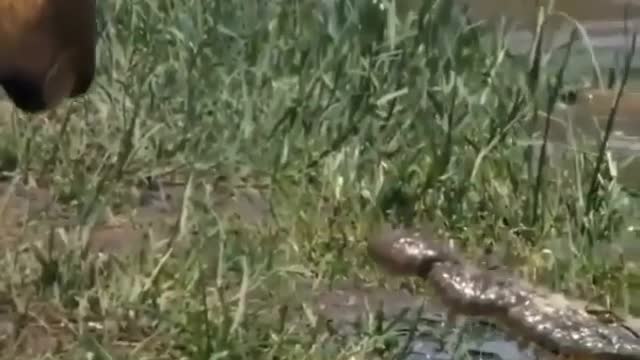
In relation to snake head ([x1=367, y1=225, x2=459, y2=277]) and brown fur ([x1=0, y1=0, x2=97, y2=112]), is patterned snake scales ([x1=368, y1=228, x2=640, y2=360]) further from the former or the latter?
brown fur ([x1=0, y1=0, x2=97, y2=112])

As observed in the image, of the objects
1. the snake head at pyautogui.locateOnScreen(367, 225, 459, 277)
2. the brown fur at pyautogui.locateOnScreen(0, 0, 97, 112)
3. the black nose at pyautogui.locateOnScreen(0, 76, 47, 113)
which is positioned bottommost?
the snake head at pyautogui.locateOnScreen(367, 225, 459, 277)

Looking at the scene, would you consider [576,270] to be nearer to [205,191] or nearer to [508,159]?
[508,159]

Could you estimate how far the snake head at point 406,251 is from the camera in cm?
317

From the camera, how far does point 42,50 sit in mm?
2705

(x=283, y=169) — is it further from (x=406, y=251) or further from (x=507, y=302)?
(x=507, y=302)

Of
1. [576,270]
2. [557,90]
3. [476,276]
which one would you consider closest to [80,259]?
[476,276]

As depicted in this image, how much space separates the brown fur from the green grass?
1.19 ft

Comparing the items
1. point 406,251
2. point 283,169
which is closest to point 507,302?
point 406,251

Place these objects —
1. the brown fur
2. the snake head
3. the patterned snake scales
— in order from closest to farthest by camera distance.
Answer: the brown fur
the patterned snake scales
the snake head

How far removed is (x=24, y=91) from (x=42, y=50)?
0.25 ft

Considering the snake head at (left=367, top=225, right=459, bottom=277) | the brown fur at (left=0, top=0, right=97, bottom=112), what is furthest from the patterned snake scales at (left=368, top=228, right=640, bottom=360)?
the brown fur at (left=0, top=0, right=97, bottom=112)

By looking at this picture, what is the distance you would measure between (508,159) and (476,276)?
593 mm

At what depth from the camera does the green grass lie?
290 centimetres

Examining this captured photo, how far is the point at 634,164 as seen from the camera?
13.0 ft
